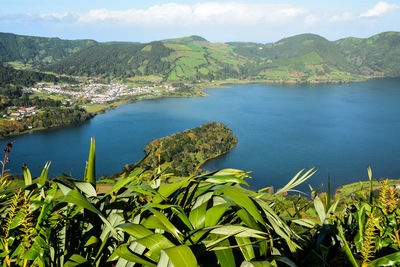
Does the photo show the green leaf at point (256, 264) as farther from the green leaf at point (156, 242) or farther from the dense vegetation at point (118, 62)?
the dense vegetation at point (118, 62)

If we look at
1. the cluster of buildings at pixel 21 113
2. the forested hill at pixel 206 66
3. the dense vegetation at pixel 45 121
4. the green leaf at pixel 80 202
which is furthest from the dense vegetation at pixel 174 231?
the forested hill at pixel 206 66

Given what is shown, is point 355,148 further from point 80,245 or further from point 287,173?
point 80,245

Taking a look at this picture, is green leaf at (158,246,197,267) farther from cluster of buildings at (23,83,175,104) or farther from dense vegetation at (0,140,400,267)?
cluster of buildings at (23,83,175,104)

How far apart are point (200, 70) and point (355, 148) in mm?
122402

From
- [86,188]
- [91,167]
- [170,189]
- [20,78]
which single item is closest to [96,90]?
[20,78]

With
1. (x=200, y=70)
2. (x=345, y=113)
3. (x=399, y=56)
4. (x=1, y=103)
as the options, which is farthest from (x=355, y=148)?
(x=399, y=56)

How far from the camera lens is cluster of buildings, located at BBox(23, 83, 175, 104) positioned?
332 feet

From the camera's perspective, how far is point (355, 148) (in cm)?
4991

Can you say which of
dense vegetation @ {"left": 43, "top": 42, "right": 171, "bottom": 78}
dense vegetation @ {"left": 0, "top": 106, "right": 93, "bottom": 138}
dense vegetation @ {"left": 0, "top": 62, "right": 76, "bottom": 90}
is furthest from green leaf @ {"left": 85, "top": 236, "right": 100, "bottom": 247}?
dense vegetation @ {"left": 43, "top": 42, "right": 171, "bottom": 78}

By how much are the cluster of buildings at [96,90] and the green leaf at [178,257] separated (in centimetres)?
9991

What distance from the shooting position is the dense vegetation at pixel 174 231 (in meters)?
0.90

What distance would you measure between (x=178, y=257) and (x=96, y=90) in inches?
4902

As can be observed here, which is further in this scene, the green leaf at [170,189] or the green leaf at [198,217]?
the green leaf at [170,189]

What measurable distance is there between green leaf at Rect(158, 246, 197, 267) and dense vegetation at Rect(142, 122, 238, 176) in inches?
1593
